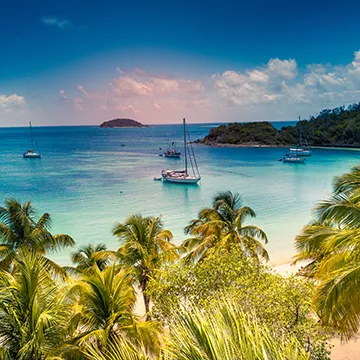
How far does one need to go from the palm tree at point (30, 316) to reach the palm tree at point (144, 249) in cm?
531

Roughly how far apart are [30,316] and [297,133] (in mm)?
102575

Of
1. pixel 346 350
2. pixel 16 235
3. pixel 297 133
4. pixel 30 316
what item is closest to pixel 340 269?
pixel 346 350

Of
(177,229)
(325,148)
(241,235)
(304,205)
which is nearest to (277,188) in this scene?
(304,205)

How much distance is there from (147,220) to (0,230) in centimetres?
608

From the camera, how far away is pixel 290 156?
7525cm

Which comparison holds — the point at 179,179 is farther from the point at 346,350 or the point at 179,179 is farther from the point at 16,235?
the point at 346,350

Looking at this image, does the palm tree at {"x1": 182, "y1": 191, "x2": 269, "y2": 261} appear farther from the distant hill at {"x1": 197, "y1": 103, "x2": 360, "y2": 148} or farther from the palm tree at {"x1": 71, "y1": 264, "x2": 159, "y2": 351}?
the distant hill at {"x1": 197, "y1": 103, "x2": 360, "y2": 148}

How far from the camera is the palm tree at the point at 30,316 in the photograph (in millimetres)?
7227

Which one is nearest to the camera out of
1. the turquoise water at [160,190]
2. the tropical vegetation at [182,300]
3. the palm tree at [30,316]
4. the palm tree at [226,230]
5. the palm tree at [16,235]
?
the palm tree at [30,316]

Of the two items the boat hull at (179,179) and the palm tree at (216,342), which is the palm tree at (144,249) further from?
the boat hull at (179,179)

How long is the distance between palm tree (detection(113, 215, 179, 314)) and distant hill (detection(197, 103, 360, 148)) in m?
80.5

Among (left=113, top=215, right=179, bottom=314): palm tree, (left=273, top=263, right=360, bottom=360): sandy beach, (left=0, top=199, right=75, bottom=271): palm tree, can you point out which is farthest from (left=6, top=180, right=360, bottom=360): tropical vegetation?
(left=0, top=199, right=75, bottom=271): palm tree

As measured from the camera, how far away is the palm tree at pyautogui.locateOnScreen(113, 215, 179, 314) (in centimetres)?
1358

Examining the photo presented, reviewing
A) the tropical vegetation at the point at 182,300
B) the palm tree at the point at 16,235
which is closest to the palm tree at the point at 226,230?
the tropical vegetation at the point at 182,300
